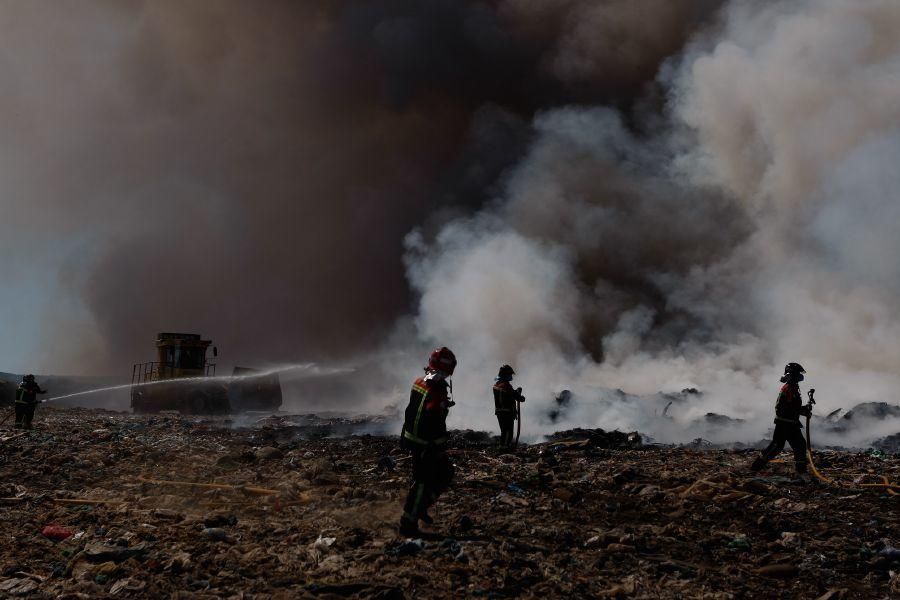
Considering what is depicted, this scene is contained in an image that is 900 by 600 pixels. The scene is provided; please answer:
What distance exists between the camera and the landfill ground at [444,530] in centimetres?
497

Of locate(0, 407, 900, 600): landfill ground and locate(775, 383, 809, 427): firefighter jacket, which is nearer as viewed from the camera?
locate(0, 407, 900, 600): landfill ground

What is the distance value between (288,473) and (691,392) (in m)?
20.9

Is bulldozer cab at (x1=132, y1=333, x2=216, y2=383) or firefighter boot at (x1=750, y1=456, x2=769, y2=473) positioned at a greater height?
bulldozer cab at (x1=132, y1=333, x2=216, y2=383)

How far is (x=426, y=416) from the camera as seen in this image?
6.30m

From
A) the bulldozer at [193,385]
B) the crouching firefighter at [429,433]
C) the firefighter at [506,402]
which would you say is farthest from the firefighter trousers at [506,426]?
the bulldozer at [193,385]

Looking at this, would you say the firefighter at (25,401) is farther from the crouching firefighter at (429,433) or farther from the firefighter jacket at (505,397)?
the crouching firefighter at (429,433)

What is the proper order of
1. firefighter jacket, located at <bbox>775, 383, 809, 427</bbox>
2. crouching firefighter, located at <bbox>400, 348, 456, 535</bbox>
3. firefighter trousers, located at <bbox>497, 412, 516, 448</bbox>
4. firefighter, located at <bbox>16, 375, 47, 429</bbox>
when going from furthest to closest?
firefighter, located at <bbox>16, 375, 47, 429</bbox> < firefighter trousers, located at <bbox>497, 412, 516, 448</bbox> < firefighter jacket, located at <bbox>775, 383, 809, 427</bbox> < crouching firefighter, located at <bbox>400, 348, 456, 535</bbox>

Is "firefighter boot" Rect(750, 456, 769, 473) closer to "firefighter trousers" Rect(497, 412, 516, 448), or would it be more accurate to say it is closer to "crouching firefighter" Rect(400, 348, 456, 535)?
"firefighter trousers" Rect(497, 412, 516, 448)

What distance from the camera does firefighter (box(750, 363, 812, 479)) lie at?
32.2ft

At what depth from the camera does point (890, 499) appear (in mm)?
8211

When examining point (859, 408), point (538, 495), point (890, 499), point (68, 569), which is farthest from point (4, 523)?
point (859, 408)

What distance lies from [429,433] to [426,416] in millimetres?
166

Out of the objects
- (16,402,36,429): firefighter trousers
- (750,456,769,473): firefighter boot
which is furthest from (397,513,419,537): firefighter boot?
(16,402,36,429): firefighter trousers

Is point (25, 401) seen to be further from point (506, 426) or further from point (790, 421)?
point (790, 421)
